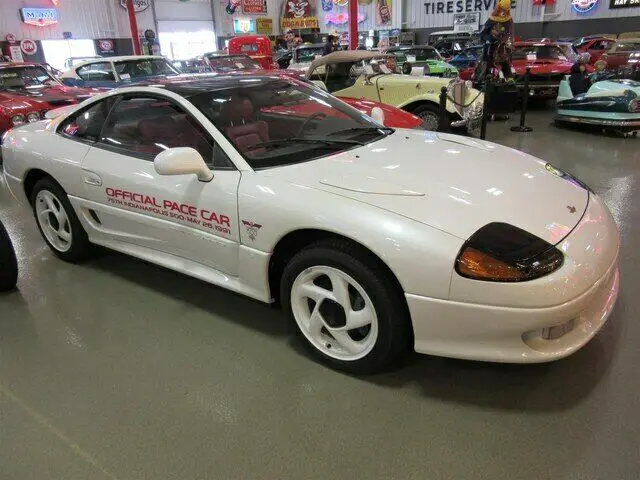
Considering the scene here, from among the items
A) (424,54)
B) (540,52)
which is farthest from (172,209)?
(424,54)

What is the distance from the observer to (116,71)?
871 cm

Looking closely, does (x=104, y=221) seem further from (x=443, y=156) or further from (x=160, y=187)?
(x=443, y=156)

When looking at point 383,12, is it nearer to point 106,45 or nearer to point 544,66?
point 106,45

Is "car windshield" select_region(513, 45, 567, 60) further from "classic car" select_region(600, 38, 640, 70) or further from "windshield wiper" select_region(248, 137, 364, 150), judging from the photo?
"windshield wiper" select_region(248, 137, 364, 150)

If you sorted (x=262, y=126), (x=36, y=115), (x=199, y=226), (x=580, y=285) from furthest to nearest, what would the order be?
(x=36, y=115)
(x=262, y=126)
(x=199, y=226)
(x=580, y=285)

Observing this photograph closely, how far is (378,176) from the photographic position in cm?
222

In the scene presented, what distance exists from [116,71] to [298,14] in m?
19.8

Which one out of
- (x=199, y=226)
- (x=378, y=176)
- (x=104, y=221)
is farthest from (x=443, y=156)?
(x=104, y=221)

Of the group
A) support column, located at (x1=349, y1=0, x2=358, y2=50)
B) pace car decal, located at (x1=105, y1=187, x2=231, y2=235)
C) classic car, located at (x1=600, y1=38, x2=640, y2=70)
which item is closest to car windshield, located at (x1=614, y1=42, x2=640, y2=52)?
classic car, located at (x1=600, y1=38, x2=640, y2=70)

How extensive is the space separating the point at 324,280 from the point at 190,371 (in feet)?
2.56

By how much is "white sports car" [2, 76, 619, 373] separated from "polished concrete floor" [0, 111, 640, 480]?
0.89 feet

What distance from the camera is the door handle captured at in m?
2.92

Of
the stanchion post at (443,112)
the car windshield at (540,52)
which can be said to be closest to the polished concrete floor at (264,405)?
the stanchion post at (443,112)

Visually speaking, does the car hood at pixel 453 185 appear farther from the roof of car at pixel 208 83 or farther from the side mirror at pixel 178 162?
the roof of car at pixel 208 83
